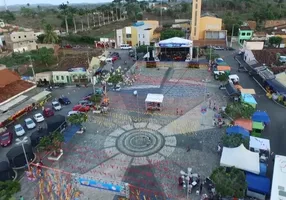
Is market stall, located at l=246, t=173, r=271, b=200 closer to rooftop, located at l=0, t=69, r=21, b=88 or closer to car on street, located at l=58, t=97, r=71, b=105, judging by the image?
car on street, located at l=58, t=97, r=71, b=105

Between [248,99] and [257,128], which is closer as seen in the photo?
[257,128]

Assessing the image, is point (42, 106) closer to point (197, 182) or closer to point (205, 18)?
point (197, 182)

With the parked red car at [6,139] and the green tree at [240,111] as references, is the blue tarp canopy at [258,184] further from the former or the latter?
the parked red car at [6,139]

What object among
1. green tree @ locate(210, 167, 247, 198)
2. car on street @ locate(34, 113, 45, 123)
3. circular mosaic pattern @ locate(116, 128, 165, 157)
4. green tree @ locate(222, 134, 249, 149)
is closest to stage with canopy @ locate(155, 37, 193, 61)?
circular mosaic pattern @ locate(116, 128, 165, 157)

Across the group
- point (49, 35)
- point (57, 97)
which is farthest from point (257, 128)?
point (49, 35)

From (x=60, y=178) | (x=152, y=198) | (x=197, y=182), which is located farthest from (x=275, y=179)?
(x=60, y=178)

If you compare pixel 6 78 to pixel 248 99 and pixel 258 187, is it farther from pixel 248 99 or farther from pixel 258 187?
pixel 258 187
